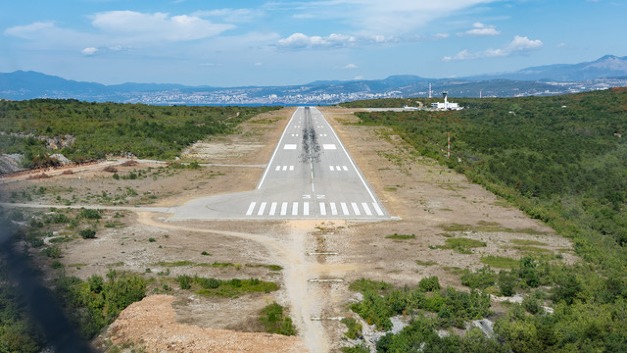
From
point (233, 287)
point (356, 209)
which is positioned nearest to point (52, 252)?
point (233, 287)

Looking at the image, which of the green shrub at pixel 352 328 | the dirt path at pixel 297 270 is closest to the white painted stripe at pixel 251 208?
the dirt path at pixel 297 270

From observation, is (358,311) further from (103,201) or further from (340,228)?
(103,201)

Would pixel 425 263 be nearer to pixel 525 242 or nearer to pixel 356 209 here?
pixel 525 242

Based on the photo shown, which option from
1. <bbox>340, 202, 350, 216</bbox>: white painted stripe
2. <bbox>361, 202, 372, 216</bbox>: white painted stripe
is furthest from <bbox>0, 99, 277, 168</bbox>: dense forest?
<bbox>361, 202, 372, 216</bbox>: white painted stripe

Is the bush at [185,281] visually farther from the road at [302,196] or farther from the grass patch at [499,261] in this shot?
the grass patch at [499,261]

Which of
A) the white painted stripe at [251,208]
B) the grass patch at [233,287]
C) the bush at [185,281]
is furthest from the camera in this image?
the white painted stripe at [251,208]

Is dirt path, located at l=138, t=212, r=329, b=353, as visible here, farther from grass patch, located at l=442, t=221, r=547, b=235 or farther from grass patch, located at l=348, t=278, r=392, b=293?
grass patch, located at l=442, t=221, r=547, b=235

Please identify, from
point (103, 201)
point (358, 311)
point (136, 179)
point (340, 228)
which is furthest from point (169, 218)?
point (358, 311)
